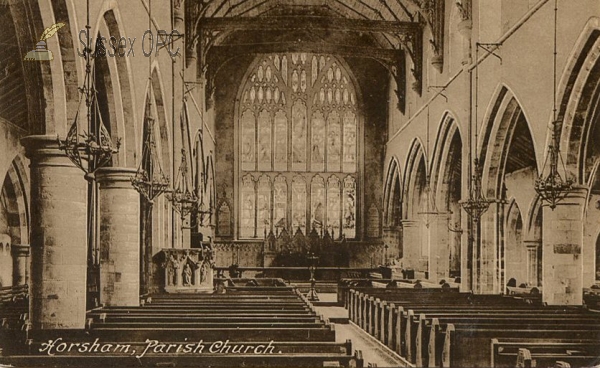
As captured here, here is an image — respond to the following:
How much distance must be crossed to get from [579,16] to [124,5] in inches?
306

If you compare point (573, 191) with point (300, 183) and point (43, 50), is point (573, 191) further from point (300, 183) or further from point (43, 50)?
point (300, 183)

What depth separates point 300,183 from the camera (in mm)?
31812

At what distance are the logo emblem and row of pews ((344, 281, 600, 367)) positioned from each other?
220 inches

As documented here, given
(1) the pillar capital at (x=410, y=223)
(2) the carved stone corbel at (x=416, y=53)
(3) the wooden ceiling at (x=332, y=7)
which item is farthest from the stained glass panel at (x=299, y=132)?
(2) the carved stone corbel at (x=416, y=53)

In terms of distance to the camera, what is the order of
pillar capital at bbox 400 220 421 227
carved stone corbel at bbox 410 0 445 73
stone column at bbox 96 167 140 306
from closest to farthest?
stone column at bbox 96 167 140 306 < carved stone corbel at bbox 410 0 445 73 < pillar capital at bbox 400 220 421 227

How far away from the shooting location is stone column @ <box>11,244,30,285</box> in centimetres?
1844

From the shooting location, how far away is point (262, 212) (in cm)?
3153

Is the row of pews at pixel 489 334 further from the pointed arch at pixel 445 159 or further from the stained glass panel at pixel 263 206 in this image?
the stained glass panel at pixel 263 206

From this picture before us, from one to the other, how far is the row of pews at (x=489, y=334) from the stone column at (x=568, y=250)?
0.73m

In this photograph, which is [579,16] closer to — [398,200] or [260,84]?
[398,200]

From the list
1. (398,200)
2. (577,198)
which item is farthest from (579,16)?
(398,200)

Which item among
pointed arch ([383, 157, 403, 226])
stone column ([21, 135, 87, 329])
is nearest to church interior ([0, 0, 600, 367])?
stone column ([21, 135, 87, 329])

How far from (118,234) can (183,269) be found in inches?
99.4

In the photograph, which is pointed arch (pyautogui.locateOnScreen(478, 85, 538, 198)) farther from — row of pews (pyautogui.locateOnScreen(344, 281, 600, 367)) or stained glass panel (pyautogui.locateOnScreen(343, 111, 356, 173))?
stained glass panel (pyautogui.locateOnScreen(343, 111, 356, 173))
